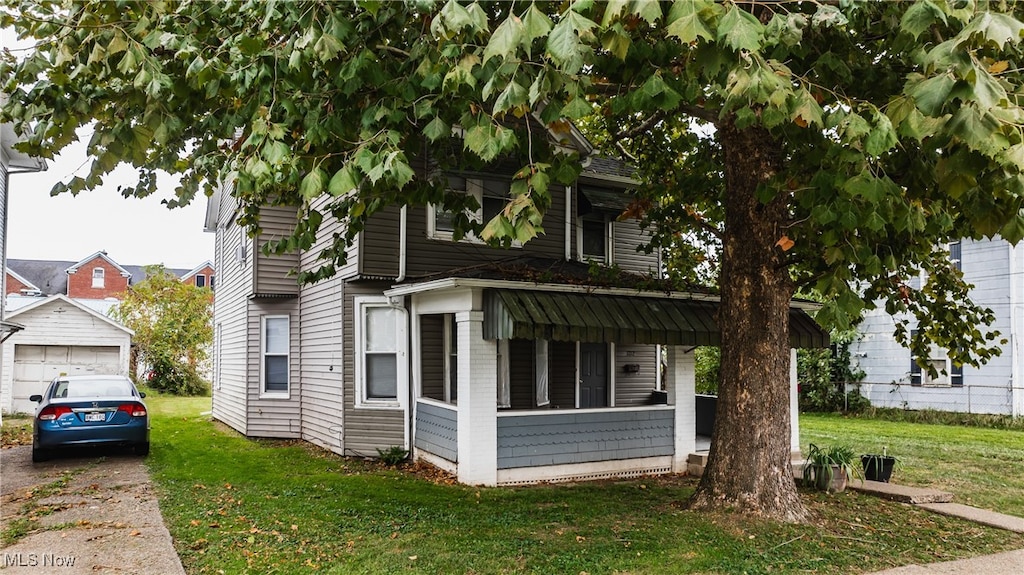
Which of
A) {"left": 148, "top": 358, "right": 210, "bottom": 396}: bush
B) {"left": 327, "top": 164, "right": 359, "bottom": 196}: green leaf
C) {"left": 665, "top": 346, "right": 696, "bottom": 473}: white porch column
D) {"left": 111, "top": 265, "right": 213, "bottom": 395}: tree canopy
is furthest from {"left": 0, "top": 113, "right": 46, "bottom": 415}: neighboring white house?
{"left": 111, "top": 265, "right": 213, "bottom": 395}: tree canopy

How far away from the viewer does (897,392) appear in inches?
853

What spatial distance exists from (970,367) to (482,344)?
16713 millimetres

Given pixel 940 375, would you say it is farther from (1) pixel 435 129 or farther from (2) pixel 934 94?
(1) pixel 435 129

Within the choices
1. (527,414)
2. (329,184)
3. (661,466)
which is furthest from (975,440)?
(329,184)

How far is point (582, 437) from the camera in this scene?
422 inches

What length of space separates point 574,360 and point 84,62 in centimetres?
989

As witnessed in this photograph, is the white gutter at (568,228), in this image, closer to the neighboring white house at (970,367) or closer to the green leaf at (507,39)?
the green leaf at (507,39)

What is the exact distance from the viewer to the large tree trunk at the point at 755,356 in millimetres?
7875

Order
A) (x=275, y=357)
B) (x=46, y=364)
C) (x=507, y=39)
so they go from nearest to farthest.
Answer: (x=507, y=39) → (x=275, y=357) → (x=46, y=364)

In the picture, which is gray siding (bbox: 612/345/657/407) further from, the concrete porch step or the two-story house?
the concrete porch step

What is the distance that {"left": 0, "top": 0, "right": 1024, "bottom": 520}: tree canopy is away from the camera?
461cm

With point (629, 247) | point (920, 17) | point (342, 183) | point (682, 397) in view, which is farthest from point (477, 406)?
point (920, 17)

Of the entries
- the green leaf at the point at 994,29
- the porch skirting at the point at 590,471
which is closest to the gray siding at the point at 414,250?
the porch skirting at the point at 590,471

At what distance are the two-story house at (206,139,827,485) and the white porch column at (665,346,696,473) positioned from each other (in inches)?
0.9
